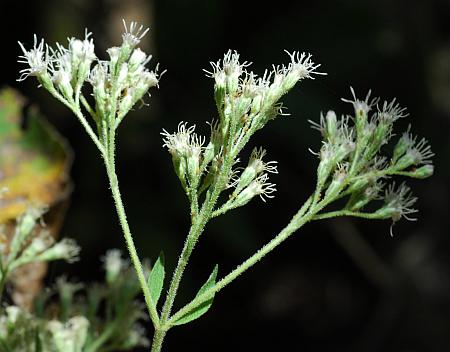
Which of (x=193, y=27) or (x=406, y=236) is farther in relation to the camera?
(x=406, y=236)

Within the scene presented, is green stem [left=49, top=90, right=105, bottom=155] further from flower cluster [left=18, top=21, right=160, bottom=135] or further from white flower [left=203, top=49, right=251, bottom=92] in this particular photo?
white flower [left=203, top=49, right=251, bottom=92]

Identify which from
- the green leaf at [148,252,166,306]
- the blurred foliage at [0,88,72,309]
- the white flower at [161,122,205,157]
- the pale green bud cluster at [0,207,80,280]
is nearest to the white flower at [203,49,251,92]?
the white flower at [161,122,205,157]

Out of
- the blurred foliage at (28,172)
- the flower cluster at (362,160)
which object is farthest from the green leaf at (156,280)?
the blurred foliage at (28,172)

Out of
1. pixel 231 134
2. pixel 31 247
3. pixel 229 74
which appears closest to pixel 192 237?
pixel 231 134

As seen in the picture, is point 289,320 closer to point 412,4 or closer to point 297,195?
point 297,195

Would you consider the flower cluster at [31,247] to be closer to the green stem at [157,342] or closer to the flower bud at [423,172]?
the green stem at [157,342]

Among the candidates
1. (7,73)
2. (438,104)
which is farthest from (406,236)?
(7,73)
